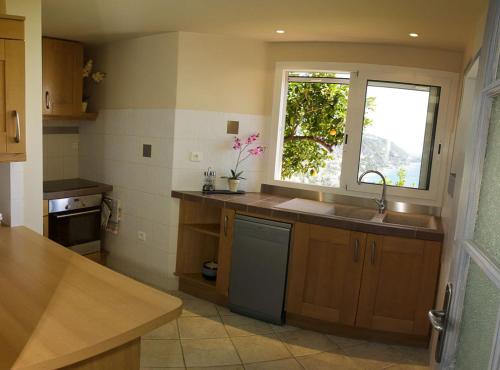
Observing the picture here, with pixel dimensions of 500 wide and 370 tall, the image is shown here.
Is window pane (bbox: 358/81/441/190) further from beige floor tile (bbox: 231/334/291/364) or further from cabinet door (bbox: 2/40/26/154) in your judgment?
cabinet door (bbox: 2/40/26/154)

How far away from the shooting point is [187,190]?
378 centimetres

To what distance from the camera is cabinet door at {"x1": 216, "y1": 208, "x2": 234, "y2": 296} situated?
342 centimetres

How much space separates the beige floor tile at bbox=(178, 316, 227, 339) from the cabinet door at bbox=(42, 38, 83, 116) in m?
2.28

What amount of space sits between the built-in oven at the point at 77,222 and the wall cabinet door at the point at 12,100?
5.15 feet

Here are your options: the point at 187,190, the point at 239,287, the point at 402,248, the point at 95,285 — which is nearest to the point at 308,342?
the point at 239,287

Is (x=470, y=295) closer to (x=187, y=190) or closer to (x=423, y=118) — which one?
(x=423, y=118)

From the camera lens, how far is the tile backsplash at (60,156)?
434 centimetres

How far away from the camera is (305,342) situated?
308cm

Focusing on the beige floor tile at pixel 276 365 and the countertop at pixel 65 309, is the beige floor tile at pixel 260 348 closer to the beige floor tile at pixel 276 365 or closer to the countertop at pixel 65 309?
the beige floor tile at pixel 276 365

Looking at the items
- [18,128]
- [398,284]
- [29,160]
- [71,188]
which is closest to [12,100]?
[18,128]

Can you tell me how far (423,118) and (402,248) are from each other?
117 cm

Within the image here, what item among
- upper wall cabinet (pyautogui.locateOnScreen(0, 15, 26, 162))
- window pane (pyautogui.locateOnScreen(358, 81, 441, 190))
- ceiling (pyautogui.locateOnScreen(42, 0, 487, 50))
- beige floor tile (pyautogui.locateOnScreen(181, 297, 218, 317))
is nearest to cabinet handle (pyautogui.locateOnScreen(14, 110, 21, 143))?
upper wall cabinet (pyautogui.locateOnScreen(0, 15, 26, 162))

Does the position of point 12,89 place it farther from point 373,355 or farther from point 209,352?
point 373,355

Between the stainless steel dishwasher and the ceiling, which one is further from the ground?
the ceiling
